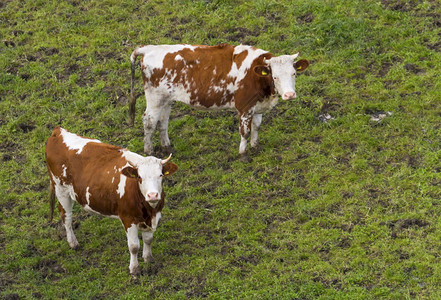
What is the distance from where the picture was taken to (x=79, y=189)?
10.8m

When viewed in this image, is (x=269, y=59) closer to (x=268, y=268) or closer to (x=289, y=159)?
(x=289, y=159)

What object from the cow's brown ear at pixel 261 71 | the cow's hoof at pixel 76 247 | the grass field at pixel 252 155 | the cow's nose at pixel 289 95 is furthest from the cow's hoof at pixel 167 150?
the cow's hoof at pixel 76 247

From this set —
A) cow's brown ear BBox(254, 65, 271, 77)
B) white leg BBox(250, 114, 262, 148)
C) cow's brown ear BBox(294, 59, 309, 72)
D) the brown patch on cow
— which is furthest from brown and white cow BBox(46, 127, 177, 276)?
cow's brown ear BBox(294, 59, 309, 72)

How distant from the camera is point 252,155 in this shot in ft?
43.7

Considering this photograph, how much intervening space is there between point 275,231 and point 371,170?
2.08 meters

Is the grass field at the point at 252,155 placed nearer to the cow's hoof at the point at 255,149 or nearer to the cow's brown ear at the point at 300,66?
the cow's hoof at the point at 255,149

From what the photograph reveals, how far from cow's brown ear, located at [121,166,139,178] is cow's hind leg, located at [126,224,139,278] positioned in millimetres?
757

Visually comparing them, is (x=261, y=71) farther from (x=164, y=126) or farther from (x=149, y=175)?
(x=149, y=175)

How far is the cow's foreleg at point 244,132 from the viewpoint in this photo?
12977 millimetres

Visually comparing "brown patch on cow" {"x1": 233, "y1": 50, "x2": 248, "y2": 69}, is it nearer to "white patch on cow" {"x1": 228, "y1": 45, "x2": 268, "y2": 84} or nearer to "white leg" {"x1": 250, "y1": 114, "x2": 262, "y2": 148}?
"white patch on cow" {"x1": 228, "y1": 45, "x2": 268, "y2": 84}

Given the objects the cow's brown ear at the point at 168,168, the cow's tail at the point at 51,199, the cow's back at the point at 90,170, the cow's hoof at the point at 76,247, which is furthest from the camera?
the cow's tail at the point at 51,199

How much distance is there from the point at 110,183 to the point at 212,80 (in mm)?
3194

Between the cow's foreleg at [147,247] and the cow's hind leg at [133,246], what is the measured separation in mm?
195

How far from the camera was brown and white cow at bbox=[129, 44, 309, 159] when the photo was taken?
12828 mm
